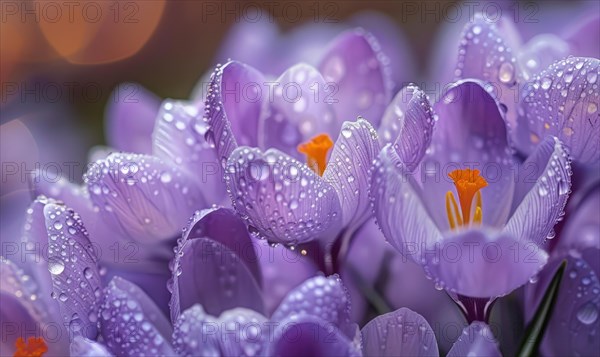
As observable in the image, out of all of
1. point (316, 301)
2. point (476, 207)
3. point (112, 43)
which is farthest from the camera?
point (112, 43)

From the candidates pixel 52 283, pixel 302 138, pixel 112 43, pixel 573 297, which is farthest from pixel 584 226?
pixel 112 43

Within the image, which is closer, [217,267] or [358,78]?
[217,267]

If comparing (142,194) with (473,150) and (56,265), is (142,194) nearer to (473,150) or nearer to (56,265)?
(56,265)

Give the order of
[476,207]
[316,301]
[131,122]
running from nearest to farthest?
[316,301] → [476,207] → [131,122]

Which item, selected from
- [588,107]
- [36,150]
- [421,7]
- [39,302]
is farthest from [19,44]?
[588,107]

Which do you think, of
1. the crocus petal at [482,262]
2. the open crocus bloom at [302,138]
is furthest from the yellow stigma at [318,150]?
the crocus petal at [482,262]

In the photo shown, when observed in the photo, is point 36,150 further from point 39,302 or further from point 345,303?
point 345,303

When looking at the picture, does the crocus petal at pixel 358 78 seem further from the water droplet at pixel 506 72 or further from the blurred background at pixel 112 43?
the blurred background at pixel 112 43

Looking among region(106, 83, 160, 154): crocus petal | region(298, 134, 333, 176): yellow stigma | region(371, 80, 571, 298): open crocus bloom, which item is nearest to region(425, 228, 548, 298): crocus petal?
region(371, 80, 571, 298): open crocus bloom
